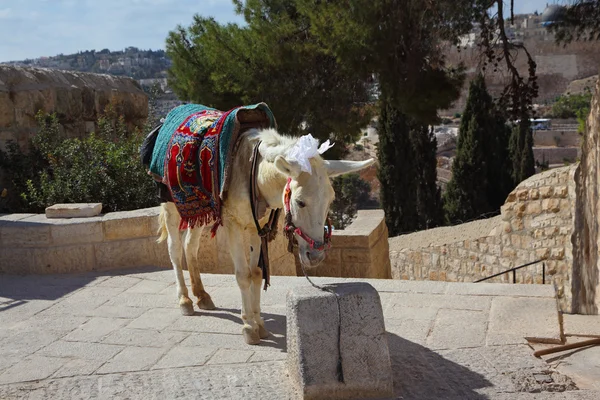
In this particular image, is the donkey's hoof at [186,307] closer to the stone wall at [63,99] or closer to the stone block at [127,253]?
the stone block at [127,253]

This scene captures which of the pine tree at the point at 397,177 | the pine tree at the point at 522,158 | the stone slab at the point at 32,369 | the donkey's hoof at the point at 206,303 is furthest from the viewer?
the pine tree at the point at 522,158

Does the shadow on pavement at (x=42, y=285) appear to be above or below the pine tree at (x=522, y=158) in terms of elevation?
below

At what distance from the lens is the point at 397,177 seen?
19750 millimetres

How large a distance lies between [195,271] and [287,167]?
5.78ft

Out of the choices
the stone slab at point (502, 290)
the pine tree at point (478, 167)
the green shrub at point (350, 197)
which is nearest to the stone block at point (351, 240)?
the stone slab at point (502, 290)

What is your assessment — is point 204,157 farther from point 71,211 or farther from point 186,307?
point 71,211

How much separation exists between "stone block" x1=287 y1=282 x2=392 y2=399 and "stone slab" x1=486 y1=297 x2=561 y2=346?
104 centimetres

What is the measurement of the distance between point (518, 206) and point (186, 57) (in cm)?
651

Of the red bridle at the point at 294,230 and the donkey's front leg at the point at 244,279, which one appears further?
the donkey's front leg at the point at 244,279

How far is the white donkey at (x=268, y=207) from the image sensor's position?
369 cm

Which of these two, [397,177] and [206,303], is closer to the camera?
[206,303]

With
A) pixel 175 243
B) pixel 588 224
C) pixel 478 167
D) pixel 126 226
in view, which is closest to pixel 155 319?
pixel 175 243

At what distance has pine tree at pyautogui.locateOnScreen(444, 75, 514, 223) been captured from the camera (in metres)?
20.2

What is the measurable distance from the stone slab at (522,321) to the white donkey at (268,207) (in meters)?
1.36
